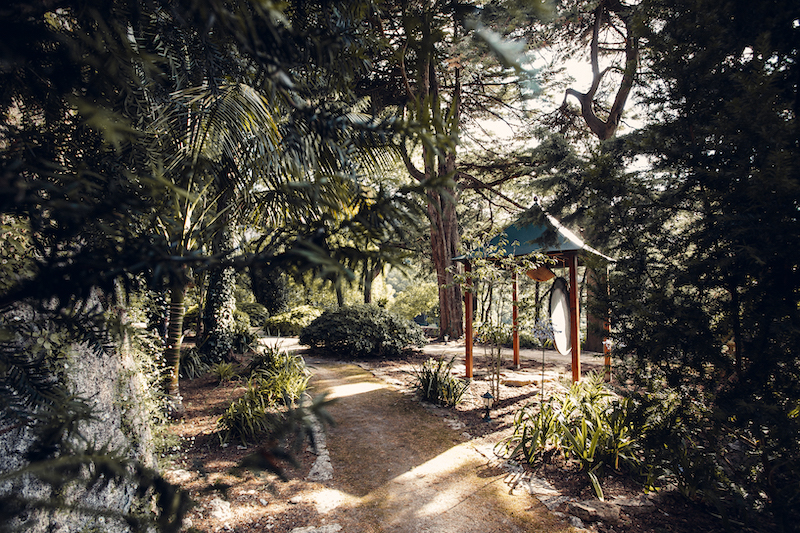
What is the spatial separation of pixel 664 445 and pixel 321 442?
3254 mm

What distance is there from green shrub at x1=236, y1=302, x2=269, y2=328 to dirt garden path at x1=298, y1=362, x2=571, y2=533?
9.91 metres

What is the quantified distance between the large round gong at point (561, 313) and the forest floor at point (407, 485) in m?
1.26

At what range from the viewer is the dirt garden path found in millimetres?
2889

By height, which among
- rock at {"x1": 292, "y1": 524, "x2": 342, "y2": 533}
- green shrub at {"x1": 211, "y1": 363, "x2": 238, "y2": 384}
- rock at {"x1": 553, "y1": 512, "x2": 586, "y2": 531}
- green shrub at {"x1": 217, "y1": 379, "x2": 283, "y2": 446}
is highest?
green shrub at {"x1": 211, "y1": 363, "x2": 238, "y2": 384}

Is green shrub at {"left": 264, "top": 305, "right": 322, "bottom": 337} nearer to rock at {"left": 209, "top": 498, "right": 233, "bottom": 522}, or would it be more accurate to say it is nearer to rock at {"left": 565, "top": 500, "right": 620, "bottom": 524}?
rock at {"left": 209, "top": 498, "right": 233, "bottom": 522}

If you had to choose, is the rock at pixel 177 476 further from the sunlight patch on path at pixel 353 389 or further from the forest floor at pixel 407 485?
the sunlight patch on path at pixel 353 389

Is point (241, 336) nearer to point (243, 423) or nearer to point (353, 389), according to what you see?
point (353, 389)

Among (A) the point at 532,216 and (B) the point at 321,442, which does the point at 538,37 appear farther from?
(B) the point at 321,442

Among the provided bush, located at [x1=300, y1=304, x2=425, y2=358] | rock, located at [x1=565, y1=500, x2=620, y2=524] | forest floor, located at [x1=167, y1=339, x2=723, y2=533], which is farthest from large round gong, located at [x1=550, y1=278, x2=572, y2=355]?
bush, located at [x1=300, y1=304, x2=425, y2=358]

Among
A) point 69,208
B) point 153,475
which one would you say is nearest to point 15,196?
point 69,208

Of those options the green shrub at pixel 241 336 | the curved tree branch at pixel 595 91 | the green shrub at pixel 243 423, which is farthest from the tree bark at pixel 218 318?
the curved tree branch at pixel 595 91

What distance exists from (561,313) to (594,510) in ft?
12.7

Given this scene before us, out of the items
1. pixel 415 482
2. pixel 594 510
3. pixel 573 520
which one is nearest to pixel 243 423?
pixel 415 482

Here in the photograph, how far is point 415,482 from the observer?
137 inches
